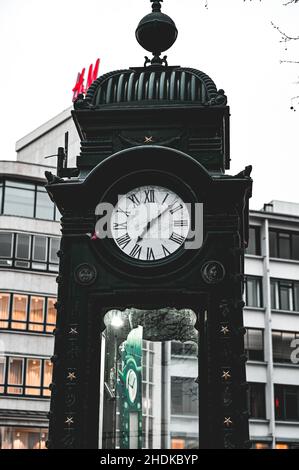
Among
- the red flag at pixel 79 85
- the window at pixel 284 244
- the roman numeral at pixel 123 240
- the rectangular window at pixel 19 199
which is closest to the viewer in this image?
the roman numeral at pixel 123 240

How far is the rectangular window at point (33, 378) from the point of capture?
131ft

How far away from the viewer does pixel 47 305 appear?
41188 millimetres

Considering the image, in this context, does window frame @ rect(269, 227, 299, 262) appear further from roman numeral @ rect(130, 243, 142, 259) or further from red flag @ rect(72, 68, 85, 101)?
roman numeral @ rect(130, 243, 142, 259)

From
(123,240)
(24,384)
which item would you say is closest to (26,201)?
(24,384)

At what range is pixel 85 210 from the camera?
9539mm

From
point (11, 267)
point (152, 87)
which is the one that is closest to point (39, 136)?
point (11, 267)

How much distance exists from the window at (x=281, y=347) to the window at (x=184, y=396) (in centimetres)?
3900

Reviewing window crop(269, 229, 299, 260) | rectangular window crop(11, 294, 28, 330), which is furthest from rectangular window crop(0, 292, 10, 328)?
window crop(269, 229, 299, 260)

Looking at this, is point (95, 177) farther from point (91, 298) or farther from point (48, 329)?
point (48, 329)

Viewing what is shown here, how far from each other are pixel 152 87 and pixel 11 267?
32017 mm

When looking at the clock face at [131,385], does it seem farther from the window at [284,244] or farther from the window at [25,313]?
the window at [284,244]

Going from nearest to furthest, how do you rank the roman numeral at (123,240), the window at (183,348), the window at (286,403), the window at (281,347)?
the window at (183,348), the roman numeral at (123,240), the window at (286,403), the window at (281,347)

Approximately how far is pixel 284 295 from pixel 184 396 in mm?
40087

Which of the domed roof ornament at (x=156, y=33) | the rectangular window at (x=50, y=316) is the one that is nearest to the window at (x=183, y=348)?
the domed roof ornament at (x=156, y=33)
